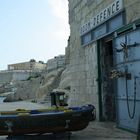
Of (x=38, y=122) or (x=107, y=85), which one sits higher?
(x=107, y=85)

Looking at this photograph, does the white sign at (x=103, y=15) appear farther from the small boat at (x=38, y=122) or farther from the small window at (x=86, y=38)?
the small boat at (x=38, y=122)

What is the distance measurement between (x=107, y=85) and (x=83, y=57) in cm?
202

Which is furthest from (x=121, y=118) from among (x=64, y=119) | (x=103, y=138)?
(x=64, y=119)

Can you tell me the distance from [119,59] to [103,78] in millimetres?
2159

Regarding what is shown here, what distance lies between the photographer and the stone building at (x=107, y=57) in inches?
424

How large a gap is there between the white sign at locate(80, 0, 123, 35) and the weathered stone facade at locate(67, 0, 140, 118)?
170mm

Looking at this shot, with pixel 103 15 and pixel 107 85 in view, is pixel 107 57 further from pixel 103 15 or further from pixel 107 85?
pixel 103 15

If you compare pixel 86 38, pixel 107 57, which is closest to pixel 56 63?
pixel 86 38

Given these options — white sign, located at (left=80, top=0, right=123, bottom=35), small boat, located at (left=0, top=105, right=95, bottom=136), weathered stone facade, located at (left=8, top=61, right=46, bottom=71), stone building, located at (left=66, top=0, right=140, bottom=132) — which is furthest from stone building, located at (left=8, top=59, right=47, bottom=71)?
small boat, located at (left=0, top=105, right=95, bottom=136)

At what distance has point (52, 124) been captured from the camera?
32.0 feet

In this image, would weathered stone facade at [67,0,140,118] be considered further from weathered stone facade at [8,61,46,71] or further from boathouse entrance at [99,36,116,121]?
weathered stone facade at [8,61,46,71]

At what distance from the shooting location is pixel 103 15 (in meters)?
12.8

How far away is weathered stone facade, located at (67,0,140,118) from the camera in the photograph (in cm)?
1394

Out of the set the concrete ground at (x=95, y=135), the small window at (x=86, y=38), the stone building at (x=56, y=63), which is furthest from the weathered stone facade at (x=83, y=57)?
the stone building at (x=56, y=63)
